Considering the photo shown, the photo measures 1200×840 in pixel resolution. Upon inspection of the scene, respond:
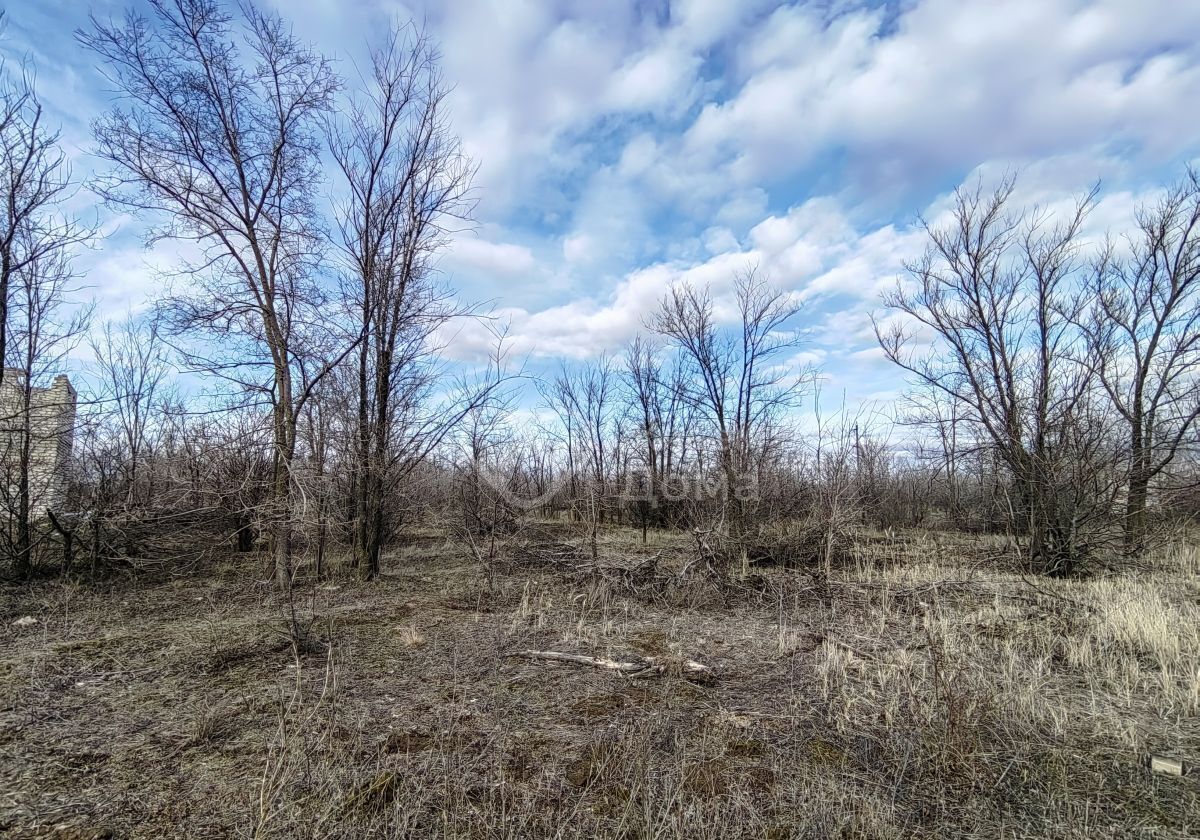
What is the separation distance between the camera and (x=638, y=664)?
15.6ft

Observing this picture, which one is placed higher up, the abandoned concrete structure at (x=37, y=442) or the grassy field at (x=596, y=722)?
the abandoned concrete structure at (x=37, y=442)

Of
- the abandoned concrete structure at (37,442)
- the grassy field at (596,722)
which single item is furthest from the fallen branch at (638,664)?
the abandoned concrete structure at (37,442)

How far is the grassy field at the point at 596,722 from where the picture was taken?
2.54 metres

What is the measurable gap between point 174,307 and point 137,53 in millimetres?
3320

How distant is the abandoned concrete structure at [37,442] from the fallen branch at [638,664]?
724 cm

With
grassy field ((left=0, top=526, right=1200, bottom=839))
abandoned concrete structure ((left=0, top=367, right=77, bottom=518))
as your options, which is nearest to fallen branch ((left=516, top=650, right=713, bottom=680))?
grassy field ((left=0, top=526, right=1200, bottom=839))

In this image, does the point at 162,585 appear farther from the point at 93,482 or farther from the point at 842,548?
the point at 842,548

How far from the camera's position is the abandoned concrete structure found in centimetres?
770

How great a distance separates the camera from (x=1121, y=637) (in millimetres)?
5078

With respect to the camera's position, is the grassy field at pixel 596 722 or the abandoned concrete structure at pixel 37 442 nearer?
the grassy field at pixel 596 722

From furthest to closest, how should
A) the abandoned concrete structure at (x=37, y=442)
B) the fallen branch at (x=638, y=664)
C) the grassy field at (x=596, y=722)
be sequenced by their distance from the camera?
the abandoned concrete structure at (x=37, y=442) → the fallen branch at (x=638, y=664) → the grassy field at (x=596, y=722)

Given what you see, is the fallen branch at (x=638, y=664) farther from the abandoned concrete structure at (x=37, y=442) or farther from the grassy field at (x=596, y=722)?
the abandoned concrete structure at (x=37, y=442)

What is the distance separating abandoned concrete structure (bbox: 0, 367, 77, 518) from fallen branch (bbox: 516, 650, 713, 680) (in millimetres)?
7244

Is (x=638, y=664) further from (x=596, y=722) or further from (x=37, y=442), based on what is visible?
(x=37, y=442)
